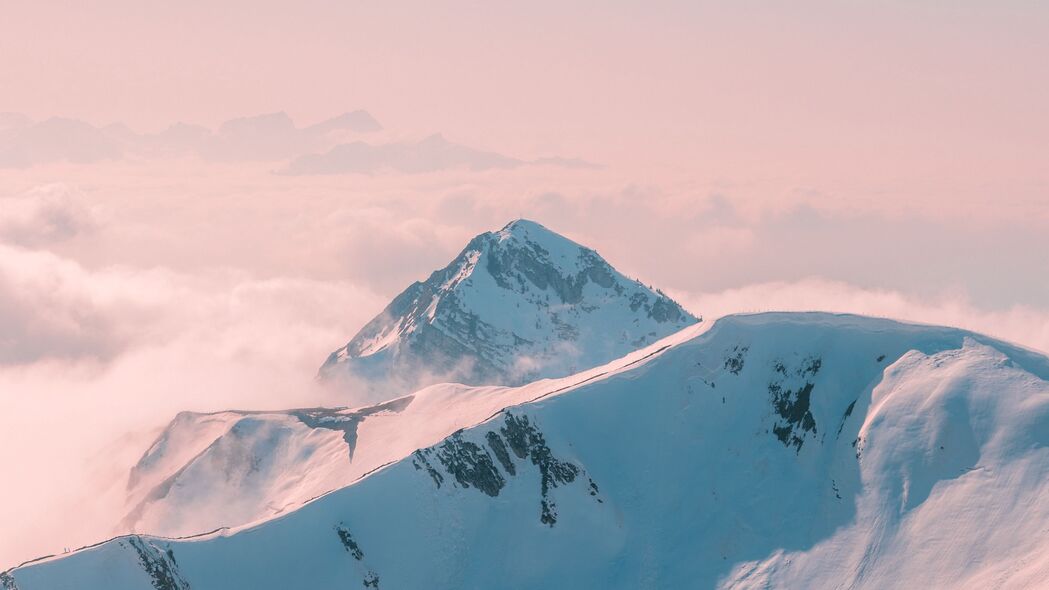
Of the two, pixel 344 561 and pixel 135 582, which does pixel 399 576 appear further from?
pixel 135 582

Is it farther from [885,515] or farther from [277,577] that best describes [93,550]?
A: [885,515]

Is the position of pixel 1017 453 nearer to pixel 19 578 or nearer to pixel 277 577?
pixel 277 577

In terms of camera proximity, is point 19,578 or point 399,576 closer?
point 19,578

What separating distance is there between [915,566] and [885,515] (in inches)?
518

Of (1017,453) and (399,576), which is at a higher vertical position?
(399,576)

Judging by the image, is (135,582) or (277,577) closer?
(135,582)

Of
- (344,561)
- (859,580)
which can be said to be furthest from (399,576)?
(859,580)

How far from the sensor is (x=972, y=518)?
624ft

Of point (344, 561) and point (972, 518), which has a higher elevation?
point (344, 561)

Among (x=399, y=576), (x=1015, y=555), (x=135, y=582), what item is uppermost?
(x=135, y=582)

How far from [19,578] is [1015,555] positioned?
15023 cm

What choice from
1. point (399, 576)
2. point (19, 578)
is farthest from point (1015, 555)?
point (19, 578)

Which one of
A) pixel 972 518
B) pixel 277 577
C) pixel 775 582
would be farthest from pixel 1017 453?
pixel 277 577

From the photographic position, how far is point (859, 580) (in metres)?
190
